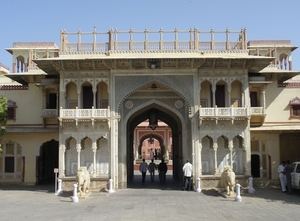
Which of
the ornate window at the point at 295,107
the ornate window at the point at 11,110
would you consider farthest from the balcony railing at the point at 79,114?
the ornate window at the point at 295,107

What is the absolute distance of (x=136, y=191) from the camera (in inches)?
737

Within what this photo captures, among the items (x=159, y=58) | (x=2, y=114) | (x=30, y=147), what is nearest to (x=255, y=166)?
(x=159, y=58)

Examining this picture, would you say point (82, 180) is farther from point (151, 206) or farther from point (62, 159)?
point (151, 206)

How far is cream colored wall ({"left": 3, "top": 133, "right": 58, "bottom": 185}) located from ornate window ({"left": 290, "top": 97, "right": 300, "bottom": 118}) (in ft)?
49.3

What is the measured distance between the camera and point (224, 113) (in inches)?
738

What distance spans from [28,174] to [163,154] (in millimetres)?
26885

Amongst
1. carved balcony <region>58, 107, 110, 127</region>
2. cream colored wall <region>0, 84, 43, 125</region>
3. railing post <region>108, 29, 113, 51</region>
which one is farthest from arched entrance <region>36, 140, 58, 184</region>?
railing post <region>108, 29, 113, 51</region>

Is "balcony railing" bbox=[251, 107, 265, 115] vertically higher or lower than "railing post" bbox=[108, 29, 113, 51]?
lower

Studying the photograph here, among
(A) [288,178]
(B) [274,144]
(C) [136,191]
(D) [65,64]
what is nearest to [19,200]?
(C) [136,191]

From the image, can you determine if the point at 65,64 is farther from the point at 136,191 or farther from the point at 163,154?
the point at 163,154

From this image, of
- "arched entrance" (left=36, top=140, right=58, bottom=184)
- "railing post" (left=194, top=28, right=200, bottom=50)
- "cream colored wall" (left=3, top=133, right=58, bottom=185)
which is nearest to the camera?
"railing post" (left=194, top=28, right=200, bottom=50)

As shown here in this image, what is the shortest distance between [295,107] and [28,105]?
54.2ft

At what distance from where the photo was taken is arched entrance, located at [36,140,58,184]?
74.6ft

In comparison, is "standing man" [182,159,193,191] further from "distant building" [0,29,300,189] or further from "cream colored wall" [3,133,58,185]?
"cream colored wall" [3,133,58,185]
